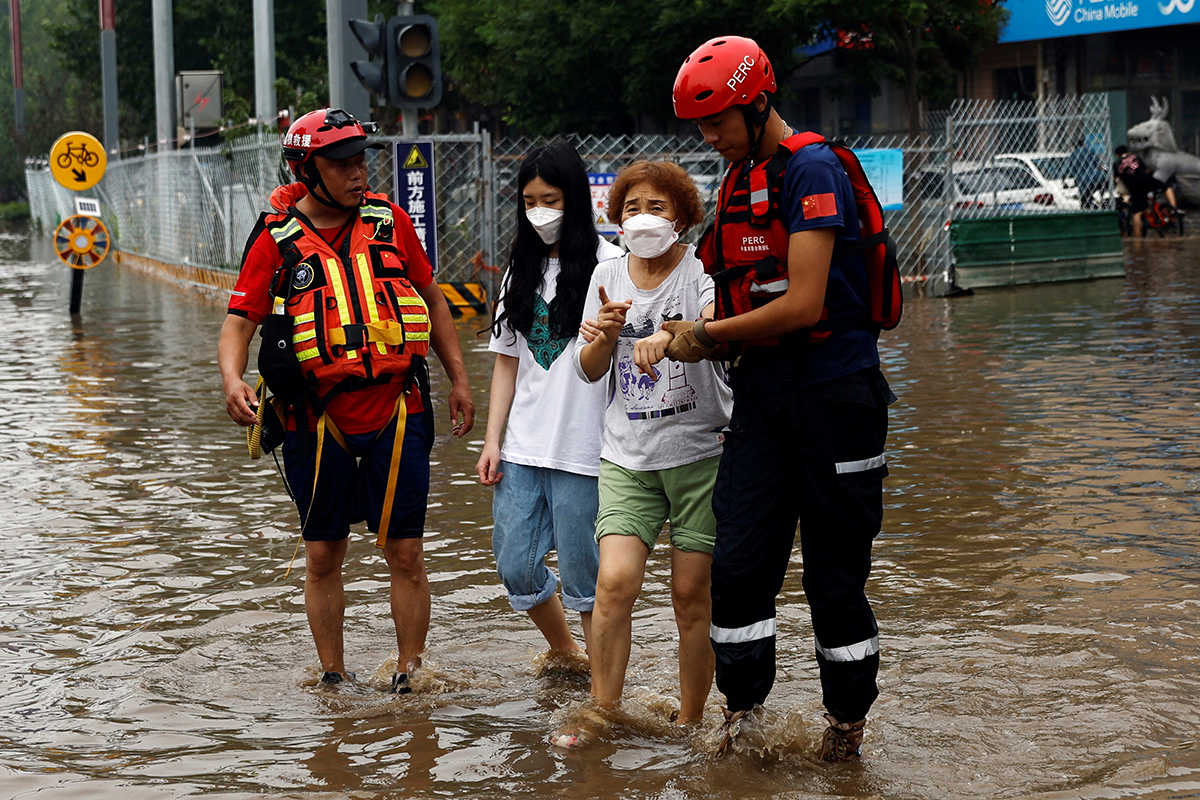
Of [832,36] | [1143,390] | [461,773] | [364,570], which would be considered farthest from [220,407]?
[832,36]

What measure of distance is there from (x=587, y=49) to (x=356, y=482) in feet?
88.0

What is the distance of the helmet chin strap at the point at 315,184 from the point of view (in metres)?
4.57

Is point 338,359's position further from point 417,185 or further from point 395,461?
point 417,185

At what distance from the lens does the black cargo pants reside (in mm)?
3834

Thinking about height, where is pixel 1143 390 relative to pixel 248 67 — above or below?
below

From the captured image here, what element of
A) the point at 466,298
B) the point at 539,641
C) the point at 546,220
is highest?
the point at 546,220

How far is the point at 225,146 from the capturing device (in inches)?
805

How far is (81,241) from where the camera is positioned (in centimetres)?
1822

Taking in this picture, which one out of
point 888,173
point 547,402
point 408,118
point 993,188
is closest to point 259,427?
point 547,402

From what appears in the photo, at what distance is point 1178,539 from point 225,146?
16.6m

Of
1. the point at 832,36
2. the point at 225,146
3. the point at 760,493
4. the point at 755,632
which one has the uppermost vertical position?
the point at 832,36

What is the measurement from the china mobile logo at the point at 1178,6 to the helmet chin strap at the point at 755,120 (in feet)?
92.4

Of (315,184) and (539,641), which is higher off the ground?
(315,184)

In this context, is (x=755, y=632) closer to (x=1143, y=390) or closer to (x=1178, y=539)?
(x=1178, y=539)
